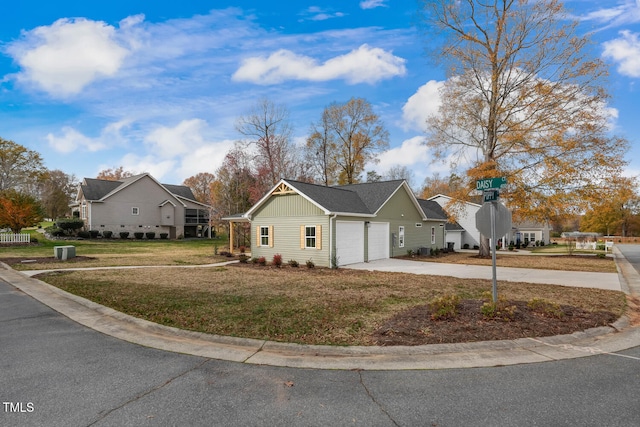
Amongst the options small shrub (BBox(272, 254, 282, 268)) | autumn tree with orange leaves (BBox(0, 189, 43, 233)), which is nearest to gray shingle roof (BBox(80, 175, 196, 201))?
autumn tree with orange leaves (BBox(0, 189, 43, 233))

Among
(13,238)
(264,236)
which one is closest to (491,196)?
(264,236)

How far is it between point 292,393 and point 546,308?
211 inches

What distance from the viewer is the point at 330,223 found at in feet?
53.7

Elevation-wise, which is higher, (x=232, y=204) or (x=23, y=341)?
(x=232, y=204)

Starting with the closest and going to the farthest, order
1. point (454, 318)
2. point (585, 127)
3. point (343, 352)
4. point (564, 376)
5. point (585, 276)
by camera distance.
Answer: point (564, 376) < point (343, 352) < point (454, 318) < point (585, 276) < point (585, 127)

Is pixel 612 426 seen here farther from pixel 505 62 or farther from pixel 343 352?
pixel 505 62

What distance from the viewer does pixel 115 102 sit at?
1639cm

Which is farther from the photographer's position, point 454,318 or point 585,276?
point 585,276

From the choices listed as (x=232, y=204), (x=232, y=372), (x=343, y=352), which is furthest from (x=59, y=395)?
(x=232, y=204)

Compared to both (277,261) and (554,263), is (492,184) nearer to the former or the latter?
A: (277,261)

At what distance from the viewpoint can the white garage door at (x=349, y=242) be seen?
16.9 m

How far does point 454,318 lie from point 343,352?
2550 millimetres

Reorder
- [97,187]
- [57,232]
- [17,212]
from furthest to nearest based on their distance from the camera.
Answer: [97,187]
[57,232]
[17,212]

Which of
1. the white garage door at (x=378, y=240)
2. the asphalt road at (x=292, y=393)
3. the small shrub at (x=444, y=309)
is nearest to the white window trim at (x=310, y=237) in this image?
the white garage door at (x=378, y=240)
